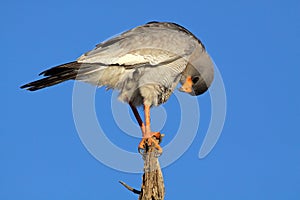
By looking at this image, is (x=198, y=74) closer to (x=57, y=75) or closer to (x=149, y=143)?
(x=149, y=143)

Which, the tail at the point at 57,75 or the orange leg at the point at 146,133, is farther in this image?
the tail at the point at 57,75

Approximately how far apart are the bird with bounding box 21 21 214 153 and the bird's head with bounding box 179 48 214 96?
0.09ft

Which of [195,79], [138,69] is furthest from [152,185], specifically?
[195,79]

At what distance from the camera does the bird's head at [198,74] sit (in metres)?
11.1

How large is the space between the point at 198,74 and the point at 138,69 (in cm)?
166

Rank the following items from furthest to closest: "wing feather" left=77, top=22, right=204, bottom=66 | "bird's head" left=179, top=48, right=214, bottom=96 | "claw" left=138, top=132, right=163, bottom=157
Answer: "bird's head" left=179, top=48, right=214, bottom=96 → "wing feather" left=77, top=22, right=204, bottom=66 → "claw" left=138, top=132, right=163, bottom=157

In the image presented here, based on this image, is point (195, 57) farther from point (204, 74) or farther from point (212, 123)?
point (212, 123)

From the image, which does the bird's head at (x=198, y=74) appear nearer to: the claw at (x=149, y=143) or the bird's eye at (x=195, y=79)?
the bird's eye at (x=195, y=79)

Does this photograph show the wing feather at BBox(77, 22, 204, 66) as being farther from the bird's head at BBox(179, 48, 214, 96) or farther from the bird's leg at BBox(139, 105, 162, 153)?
the bird's leg at BBox(139, 105, 162, 153)

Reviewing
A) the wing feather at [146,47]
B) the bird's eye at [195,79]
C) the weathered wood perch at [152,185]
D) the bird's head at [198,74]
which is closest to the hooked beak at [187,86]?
the bird's head at [198,74]

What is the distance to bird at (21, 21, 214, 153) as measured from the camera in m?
9.81

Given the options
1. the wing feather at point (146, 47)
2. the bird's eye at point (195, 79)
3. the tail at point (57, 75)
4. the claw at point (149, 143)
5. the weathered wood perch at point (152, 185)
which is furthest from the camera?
the bird's eye at point (195, 79)

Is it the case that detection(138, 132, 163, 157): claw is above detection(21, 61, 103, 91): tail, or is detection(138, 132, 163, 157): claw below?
below

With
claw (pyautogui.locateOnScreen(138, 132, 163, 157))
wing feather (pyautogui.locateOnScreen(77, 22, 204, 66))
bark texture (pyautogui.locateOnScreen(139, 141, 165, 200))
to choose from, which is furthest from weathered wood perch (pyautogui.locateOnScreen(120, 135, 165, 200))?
wing feather (pyautogui.locateOnScreen(77, 22, 204, 66))
